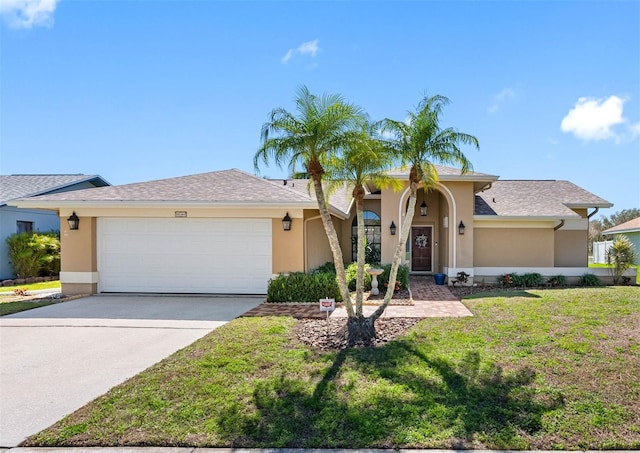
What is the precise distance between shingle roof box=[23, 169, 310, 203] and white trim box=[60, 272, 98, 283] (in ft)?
8.11

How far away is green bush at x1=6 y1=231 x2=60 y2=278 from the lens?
1655cm

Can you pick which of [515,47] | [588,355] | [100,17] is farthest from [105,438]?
[515,47]

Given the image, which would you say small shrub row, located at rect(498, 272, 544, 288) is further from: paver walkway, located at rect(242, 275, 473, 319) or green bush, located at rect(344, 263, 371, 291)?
green bush, located at rect(344, 263, 371, 291)

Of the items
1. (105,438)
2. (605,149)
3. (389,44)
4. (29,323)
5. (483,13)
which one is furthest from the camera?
(605,149)

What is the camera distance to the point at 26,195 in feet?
58.2

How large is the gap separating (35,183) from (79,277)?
1221cm

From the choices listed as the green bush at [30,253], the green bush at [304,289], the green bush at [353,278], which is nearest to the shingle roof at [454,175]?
the green bush at [353,278]

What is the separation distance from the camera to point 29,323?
8359mm

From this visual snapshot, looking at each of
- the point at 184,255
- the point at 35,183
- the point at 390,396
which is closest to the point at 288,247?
the point at 184,255

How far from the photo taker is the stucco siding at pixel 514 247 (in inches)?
572

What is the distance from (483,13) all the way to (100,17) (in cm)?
1126

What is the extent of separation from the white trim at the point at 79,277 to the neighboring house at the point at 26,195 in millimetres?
5713

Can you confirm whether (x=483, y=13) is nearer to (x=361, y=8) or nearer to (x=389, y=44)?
(x=389, y=44)

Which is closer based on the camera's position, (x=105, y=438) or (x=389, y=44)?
(x=105, y=438)
